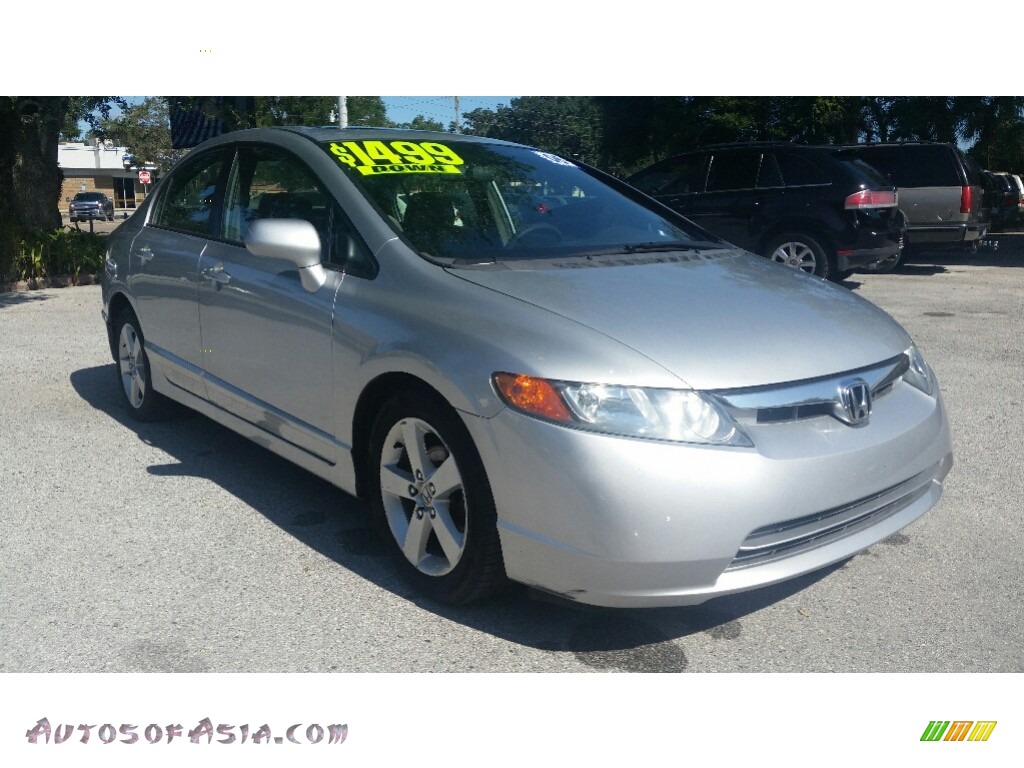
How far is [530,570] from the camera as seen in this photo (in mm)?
2943

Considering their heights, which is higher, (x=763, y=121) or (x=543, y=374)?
(x=763, y=121)

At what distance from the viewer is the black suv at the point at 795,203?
34.8ft

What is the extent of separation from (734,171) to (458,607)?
9012mm

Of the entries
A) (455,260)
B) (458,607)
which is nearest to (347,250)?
(455,260)

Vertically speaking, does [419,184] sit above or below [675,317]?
above

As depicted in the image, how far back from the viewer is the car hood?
9.63 feet

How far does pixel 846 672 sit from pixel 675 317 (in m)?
1.20

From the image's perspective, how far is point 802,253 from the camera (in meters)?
10.9

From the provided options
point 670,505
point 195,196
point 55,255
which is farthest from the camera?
point 55,255

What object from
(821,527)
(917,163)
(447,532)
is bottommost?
(447,532)

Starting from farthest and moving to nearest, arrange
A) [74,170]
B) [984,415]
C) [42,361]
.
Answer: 1. [74,170]
2. [42,361]
3. [984,415]

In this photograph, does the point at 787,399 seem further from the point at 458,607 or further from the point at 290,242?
the point at 290,242
